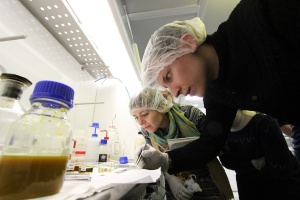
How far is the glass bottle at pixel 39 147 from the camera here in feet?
1.05

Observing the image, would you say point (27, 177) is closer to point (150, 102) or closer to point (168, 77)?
point (168, 77)

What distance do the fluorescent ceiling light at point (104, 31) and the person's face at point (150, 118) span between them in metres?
0.38

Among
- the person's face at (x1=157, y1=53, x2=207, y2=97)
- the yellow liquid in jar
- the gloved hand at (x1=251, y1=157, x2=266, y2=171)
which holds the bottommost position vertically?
the gloved hand at (x1=251, y1=157, x2=266, y2=171)

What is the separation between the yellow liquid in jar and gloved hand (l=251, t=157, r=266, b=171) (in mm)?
1256

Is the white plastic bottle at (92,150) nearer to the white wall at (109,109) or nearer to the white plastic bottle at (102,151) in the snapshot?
the white plastic bottle at (102,151)

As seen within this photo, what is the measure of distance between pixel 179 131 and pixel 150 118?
278 mm

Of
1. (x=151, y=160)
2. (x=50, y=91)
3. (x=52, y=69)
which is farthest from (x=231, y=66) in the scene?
(x=52, y=69)

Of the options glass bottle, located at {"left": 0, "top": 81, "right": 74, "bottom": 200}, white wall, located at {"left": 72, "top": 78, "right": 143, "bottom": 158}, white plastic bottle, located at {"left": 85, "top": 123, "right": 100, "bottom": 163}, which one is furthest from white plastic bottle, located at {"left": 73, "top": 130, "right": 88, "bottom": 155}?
glass bottle, located at {"left": 0, "top": 81, "right": 74, "bottom": 200}

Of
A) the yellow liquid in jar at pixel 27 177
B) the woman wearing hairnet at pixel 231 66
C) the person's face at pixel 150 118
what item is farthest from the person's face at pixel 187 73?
the yellow liquid in jar at pixel 27 177

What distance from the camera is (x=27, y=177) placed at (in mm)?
323

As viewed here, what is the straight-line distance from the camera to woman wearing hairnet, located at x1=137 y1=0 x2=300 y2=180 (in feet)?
1.95

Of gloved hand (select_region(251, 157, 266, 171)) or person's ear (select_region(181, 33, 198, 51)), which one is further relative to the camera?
gloved hand (select_region(251, 157, 266, 171))

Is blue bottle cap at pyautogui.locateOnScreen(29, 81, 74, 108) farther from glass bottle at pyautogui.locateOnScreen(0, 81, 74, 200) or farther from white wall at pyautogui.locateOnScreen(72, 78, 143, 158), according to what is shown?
white wall at pyautogui.locateOnScreen(72, 78, 143, 158)

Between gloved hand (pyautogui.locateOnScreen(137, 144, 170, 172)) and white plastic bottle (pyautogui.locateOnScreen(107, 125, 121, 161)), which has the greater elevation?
white plastic bottle (pyautogui.locateOnScreen(107, 125, 121, 161))
